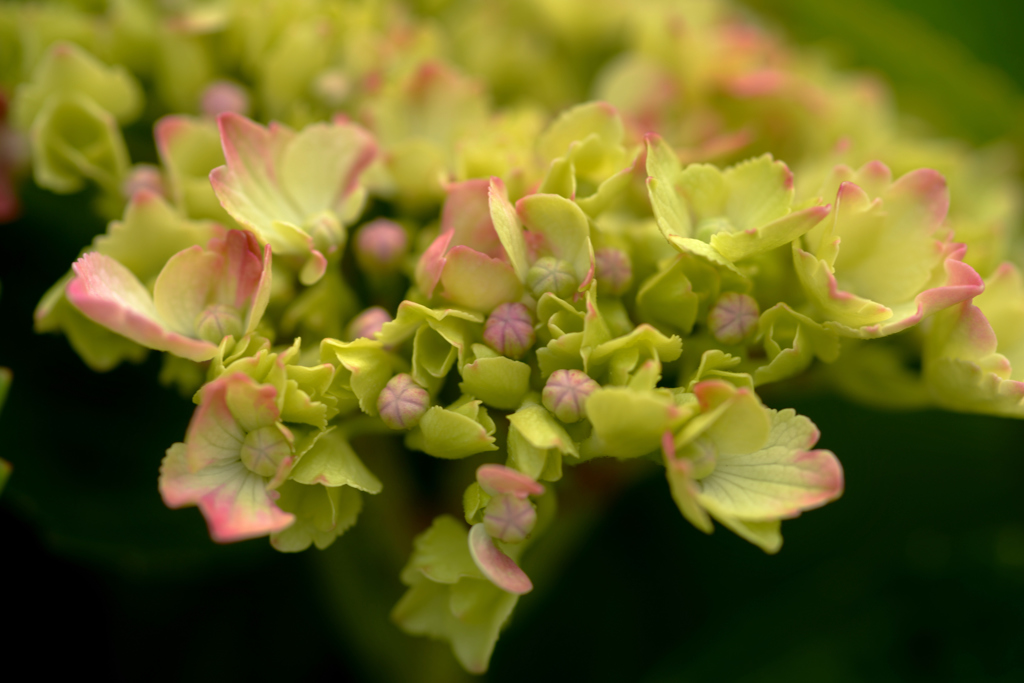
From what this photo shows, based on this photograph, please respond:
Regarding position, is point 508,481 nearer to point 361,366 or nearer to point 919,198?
point 361,366

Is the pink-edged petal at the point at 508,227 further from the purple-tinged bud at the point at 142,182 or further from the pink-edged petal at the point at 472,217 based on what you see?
the purple-tinged bud at the point at 142,182

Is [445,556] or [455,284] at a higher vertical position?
[455,284]

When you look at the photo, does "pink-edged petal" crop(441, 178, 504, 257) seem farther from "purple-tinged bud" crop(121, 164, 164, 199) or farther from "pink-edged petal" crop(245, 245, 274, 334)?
"purple-tinged bud" crop(121, 164, 164, 199)

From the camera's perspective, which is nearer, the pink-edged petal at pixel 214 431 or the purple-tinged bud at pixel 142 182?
the pink-edged petal at pixel 214 431

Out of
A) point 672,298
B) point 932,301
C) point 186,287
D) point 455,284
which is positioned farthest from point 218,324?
point 932,301

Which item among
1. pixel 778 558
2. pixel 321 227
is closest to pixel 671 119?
pixel 321 227

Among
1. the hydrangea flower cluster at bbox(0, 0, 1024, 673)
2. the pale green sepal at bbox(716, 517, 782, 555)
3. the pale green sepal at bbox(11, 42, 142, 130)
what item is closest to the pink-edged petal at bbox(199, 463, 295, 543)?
the hydrangea flower cluster at bbox(0, 0, 1024, 673)

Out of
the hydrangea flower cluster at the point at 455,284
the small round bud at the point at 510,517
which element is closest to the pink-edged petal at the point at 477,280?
the hydrangea flower cluster at the point at 455,284

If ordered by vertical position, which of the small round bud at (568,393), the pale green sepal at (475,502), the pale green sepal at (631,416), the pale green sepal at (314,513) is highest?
the pale green sepal at (631,416)
